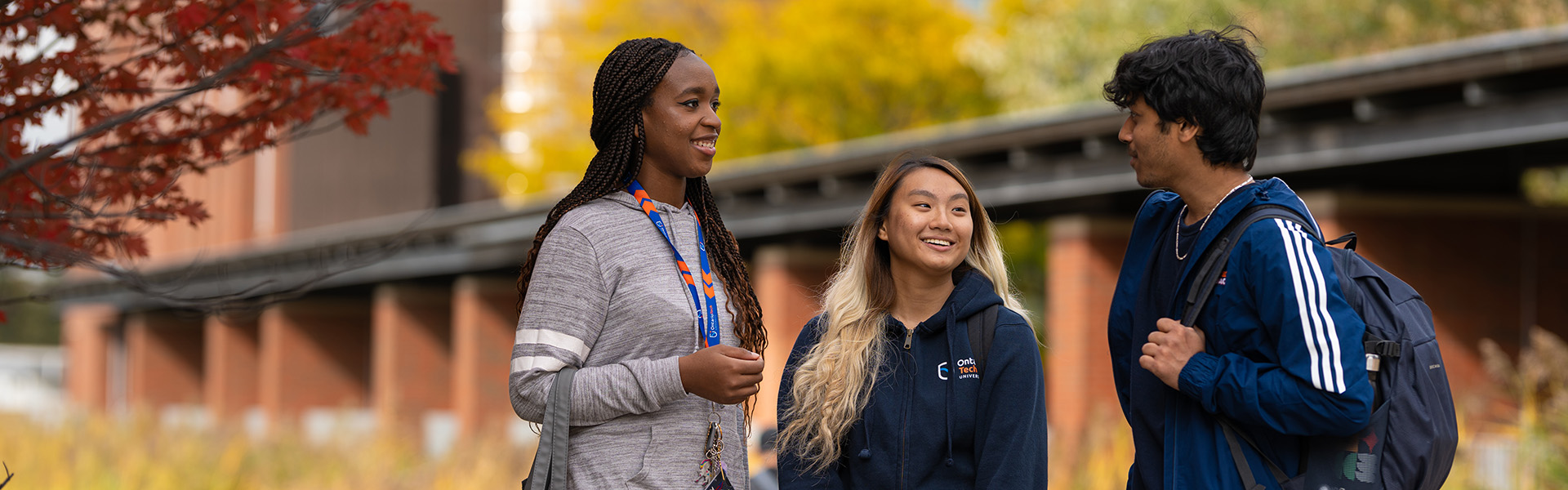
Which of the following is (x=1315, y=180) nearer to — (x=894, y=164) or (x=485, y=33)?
(x=894, y=164)

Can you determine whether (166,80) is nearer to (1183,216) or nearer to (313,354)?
(1183,216)

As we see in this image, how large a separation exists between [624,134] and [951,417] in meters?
0.99

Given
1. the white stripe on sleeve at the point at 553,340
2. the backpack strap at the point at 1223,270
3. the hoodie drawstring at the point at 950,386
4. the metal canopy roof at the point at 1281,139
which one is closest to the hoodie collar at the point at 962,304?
the hoodie drawstring at the point at 950,386

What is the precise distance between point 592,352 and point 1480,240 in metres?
11.6

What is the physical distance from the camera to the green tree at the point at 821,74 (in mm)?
26406

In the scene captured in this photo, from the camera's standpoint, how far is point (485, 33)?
40.4m

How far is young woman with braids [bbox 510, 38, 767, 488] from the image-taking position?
271 cm

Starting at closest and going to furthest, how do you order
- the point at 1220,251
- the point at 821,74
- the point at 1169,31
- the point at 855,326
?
the point at 1220,251, the point at 855,326, the point at 1169,31, the point at 821,74

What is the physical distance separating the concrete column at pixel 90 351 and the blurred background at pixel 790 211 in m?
0.12

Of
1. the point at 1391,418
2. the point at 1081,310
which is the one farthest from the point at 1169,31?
the point at 1391,418

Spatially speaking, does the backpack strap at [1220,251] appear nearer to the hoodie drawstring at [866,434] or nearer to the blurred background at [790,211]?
the blurred background at [790,211]

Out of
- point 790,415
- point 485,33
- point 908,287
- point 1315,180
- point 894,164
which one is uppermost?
point 485,33

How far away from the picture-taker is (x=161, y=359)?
1359 inches

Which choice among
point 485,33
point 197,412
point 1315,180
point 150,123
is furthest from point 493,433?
point 485,33
